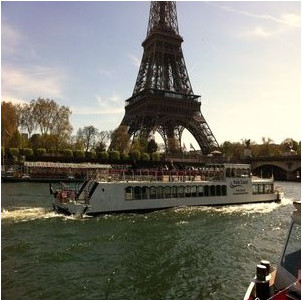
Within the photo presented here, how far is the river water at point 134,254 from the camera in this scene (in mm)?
12203

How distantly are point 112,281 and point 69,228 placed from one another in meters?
8.60

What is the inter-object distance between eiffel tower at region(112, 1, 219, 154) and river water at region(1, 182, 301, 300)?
2097 inches

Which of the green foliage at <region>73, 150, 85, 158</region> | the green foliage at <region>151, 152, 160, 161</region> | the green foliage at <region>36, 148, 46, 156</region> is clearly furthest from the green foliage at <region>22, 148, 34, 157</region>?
the green foliage at <region>151, 152, 160, 161</region>

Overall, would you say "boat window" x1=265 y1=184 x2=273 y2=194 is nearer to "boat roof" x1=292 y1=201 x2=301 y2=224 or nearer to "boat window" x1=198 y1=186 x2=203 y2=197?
"boat window" x1=198 y1=186 x2=203 y2=197

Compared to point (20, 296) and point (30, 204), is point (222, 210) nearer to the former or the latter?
point (30, 204)

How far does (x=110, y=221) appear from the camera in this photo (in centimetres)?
2338

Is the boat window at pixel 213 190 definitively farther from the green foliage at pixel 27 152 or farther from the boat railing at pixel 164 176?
the green foliage at pixel 27 152

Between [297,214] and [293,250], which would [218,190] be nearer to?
[293,250]

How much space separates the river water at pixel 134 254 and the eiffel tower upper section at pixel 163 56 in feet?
196

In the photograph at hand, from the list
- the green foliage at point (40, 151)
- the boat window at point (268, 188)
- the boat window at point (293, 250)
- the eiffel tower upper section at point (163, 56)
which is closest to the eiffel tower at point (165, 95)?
the eiffel tower upper section at point (163, 56)

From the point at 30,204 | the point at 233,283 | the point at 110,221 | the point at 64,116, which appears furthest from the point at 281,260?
the point at 64,116

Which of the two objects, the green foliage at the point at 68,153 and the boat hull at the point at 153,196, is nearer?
the boat hull at the point at 153,196

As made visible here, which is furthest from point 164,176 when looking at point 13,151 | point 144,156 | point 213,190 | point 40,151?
point 144,156

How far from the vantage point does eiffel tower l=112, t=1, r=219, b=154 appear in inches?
3110
